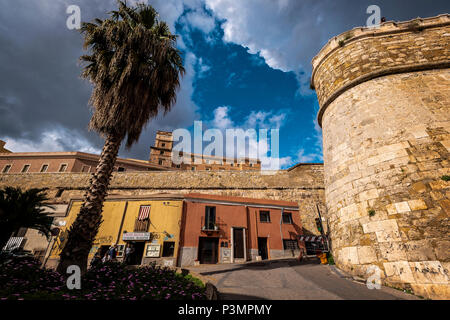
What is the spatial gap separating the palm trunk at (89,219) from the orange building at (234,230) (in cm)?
919

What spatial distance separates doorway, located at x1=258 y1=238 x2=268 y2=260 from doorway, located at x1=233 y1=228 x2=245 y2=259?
5.51 ft

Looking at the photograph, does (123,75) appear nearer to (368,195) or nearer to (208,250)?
(368,195)

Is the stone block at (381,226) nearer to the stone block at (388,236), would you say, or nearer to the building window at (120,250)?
the stone block at (388,236)

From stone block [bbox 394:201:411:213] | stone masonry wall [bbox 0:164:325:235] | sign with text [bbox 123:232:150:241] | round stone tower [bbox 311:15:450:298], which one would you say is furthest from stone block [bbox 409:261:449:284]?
stone masonry wall [bbox 0:164:325:235]

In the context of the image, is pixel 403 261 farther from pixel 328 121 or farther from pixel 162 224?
pixel 162 224

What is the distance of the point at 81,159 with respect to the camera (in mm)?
34000

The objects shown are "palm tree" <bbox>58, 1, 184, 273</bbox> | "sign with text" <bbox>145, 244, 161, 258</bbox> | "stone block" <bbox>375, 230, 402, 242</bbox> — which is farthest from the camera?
"sign with text" <bbox>145, 244, 161, 258</bbox>

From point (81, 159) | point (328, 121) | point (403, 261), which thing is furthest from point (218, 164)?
point (403, 261)

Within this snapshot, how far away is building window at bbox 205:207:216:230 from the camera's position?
16456mm

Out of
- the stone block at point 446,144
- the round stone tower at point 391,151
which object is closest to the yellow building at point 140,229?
the round stone tower at point 391,151

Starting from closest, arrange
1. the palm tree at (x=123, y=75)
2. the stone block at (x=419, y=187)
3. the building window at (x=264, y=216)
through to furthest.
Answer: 1. the stone block at (x=419, y=187)
2. the palm tree at (x=123, y=75)
3. the building window at (x=264, y=216)

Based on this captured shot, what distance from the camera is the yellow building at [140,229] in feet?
48.5

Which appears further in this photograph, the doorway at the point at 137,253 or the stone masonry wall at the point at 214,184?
the stone masonry wall at the point at 214,184

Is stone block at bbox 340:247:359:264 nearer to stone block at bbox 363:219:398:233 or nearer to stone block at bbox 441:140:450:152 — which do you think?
stone block at bbox 363:219:398:233
